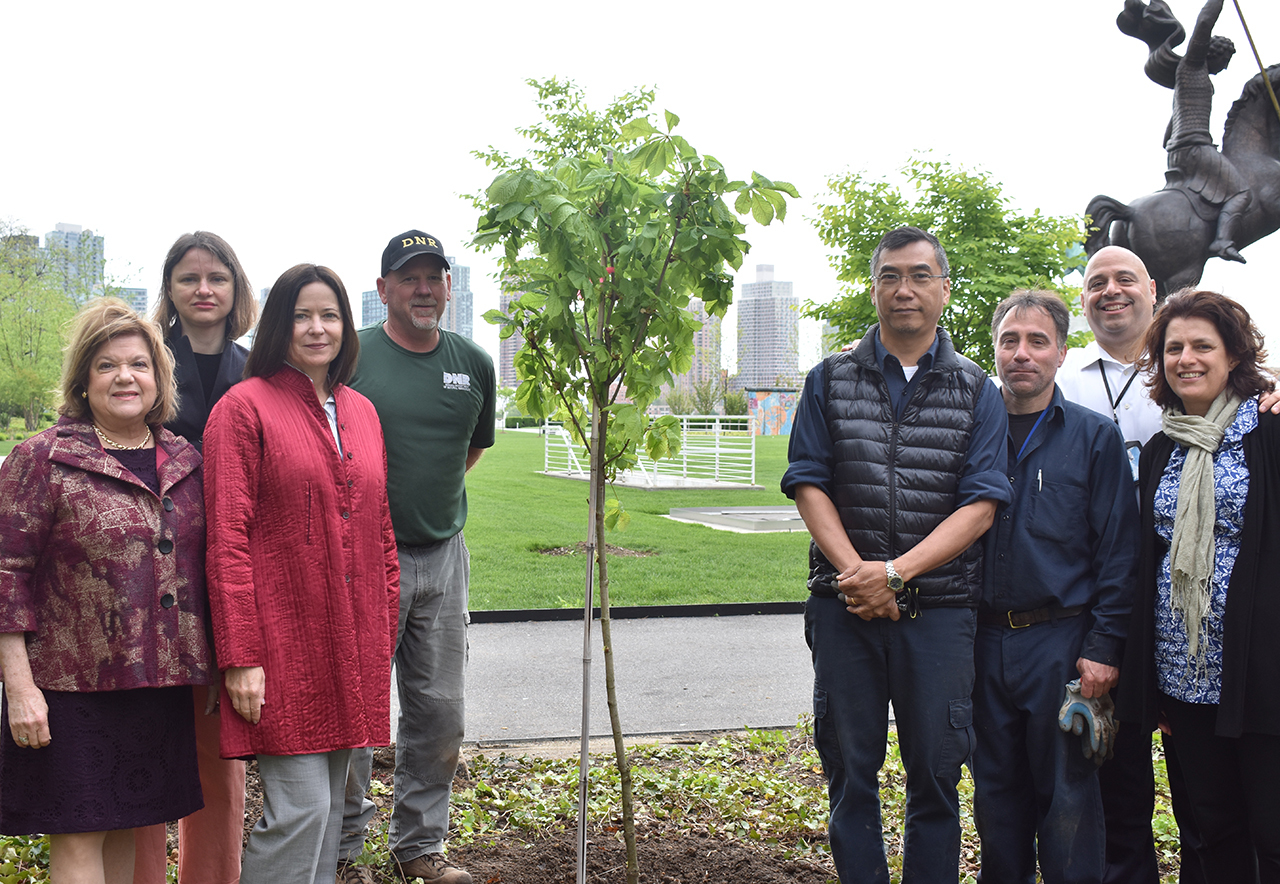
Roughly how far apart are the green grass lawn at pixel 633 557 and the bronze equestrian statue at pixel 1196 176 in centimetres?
494

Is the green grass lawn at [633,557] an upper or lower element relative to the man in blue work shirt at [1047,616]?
lower

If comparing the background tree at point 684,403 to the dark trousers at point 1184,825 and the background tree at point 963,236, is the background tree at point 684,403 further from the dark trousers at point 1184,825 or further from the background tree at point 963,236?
the dark trousers at point 1184,825

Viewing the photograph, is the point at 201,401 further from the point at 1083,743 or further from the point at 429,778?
the point at 1083,743

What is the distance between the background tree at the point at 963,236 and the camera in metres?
12.8

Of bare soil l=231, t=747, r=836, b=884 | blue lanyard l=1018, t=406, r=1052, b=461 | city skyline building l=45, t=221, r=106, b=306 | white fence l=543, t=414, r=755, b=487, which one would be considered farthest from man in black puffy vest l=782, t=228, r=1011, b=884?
city skyline building l=45, t=221, r=106, b=306

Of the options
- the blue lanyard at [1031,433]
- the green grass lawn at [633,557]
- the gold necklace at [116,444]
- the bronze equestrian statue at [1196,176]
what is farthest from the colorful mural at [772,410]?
the gold necklace at [116,444]

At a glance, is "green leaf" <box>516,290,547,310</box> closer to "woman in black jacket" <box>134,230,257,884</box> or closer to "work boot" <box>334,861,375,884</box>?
"woman in black jacket" <box>134,230,257,884</box>

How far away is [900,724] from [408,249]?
244 centimetres

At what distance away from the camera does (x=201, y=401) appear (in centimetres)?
318

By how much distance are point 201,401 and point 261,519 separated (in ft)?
2.55

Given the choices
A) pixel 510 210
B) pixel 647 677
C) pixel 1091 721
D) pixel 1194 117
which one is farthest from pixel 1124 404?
pixel 1194 117

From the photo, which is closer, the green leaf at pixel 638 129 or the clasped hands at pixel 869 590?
the green leaf at pixel 638 129

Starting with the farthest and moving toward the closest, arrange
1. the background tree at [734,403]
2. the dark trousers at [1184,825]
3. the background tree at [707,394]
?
the background tree at [734,403]
the background tree at [707,394]
the dark trousers at [1184,825]

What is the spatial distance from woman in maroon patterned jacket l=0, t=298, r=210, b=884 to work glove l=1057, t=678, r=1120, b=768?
2643 millimetres
